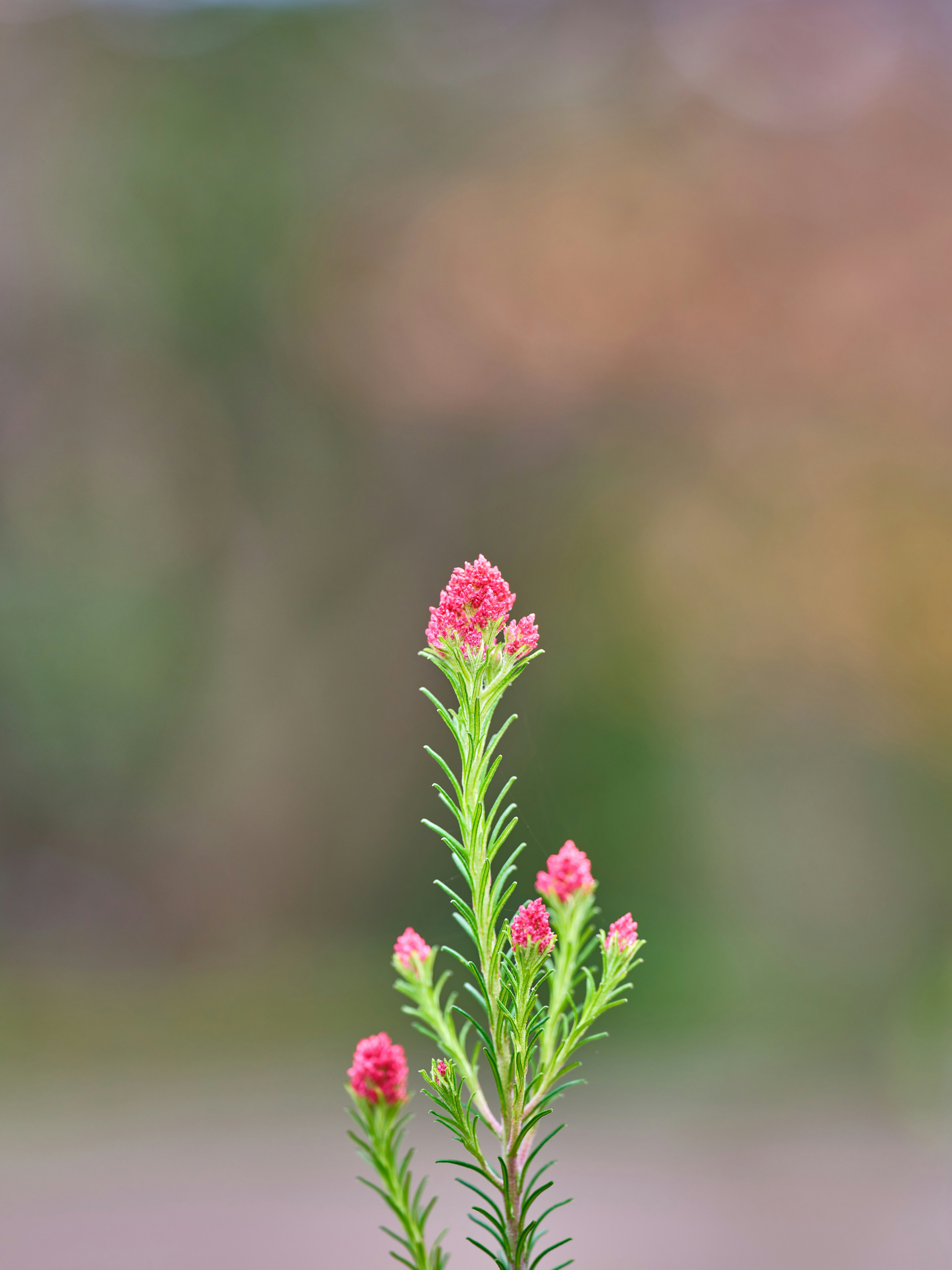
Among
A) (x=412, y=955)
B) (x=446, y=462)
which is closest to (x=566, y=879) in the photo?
(x=412, y=955)

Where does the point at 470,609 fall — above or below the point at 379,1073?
above

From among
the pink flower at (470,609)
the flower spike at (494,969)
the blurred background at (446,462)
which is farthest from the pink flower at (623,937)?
the blurred background at (446,462)

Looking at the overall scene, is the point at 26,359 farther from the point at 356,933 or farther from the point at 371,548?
the point at 356,933

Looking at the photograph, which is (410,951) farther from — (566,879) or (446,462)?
(446,462)

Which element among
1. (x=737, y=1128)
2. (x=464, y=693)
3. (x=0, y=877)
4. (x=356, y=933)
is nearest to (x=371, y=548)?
(x=356, y=933)

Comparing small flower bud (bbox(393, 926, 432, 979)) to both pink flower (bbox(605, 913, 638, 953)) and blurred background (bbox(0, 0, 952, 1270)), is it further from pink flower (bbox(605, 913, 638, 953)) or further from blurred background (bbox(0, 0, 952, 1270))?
blurred background (bbox(0, 0, 952, 1270))


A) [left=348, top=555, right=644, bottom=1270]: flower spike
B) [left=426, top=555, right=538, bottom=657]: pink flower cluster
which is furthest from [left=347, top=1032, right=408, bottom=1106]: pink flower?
[left=426, top=555, right=538, bottom=657]: pink flower cluster
